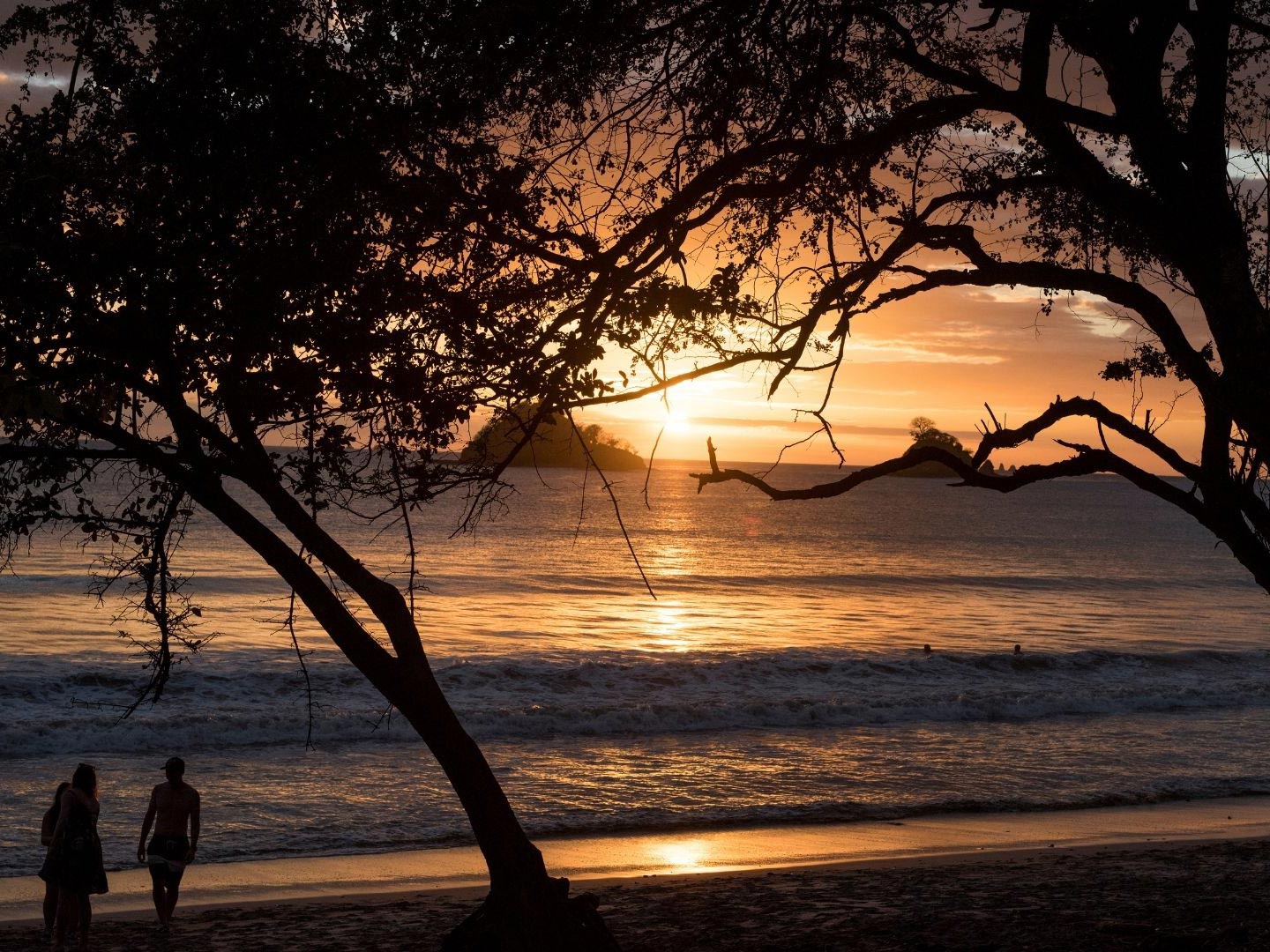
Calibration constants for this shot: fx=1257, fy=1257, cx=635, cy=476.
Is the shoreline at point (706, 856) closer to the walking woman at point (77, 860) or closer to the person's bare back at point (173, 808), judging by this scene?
the person's bare back at point (173, 808)

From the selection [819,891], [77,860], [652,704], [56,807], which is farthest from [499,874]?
[652,704]

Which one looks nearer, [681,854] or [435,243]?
[435,243]

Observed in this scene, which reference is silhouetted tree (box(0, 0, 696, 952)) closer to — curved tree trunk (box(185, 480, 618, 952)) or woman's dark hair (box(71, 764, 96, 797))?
curved tree trunk (box(185, 480, 618, 952))

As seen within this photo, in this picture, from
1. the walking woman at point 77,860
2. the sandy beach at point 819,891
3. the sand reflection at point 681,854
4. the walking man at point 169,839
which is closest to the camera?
the sandy beach at point 819,891

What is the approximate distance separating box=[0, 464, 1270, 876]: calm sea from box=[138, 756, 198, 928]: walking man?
210 cm

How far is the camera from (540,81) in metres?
8.06

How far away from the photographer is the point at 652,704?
88.1 feet

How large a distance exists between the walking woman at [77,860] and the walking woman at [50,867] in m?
0.04

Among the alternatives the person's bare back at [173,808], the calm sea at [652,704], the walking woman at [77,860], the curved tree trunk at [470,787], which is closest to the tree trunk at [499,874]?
the curved tree trunk at [470,787]

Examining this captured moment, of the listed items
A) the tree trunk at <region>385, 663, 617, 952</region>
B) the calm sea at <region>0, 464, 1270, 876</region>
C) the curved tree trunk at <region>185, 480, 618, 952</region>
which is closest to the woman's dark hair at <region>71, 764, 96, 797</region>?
the calm sea at <region>0, 464, 1270, 876</region>

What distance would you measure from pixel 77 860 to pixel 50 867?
25 centimetres

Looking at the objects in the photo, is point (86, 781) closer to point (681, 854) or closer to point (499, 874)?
point (499, 874)

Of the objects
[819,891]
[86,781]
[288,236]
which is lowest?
[819,891]

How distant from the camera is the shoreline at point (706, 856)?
42.5ft
